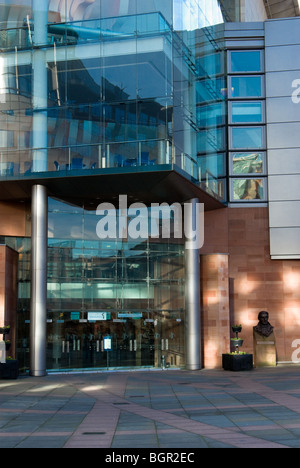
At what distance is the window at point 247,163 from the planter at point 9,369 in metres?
17.5

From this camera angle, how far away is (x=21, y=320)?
3431 cm

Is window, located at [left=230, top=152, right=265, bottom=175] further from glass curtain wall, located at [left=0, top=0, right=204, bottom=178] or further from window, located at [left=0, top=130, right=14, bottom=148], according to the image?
window, located at [left=0, top=130, right=14, bottom=148]

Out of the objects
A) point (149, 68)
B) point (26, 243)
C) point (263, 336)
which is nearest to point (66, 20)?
point (149, 68)

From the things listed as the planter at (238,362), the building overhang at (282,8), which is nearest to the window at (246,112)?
the planter at (238,362)

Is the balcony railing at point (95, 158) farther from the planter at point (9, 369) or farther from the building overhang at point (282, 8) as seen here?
the building overhang at point (282, 8)

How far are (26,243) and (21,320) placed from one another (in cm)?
420

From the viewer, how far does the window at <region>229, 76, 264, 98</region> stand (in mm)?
39469

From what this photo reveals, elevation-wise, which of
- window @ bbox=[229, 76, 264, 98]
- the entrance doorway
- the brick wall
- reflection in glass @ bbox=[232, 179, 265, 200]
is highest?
window @ bbox=[229, 76, 264, 98]

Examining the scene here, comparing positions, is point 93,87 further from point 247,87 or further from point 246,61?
point 246,61

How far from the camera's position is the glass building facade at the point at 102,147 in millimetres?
31672

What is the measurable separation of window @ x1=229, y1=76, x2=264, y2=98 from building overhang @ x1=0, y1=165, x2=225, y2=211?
723cm

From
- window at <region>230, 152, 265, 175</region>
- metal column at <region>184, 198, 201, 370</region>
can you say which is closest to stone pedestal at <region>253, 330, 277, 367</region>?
metal column at <region>184, 198, 201, 370</region>

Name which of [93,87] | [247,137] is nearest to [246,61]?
[247,137]

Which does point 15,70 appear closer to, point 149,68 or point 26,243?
point 149,68
